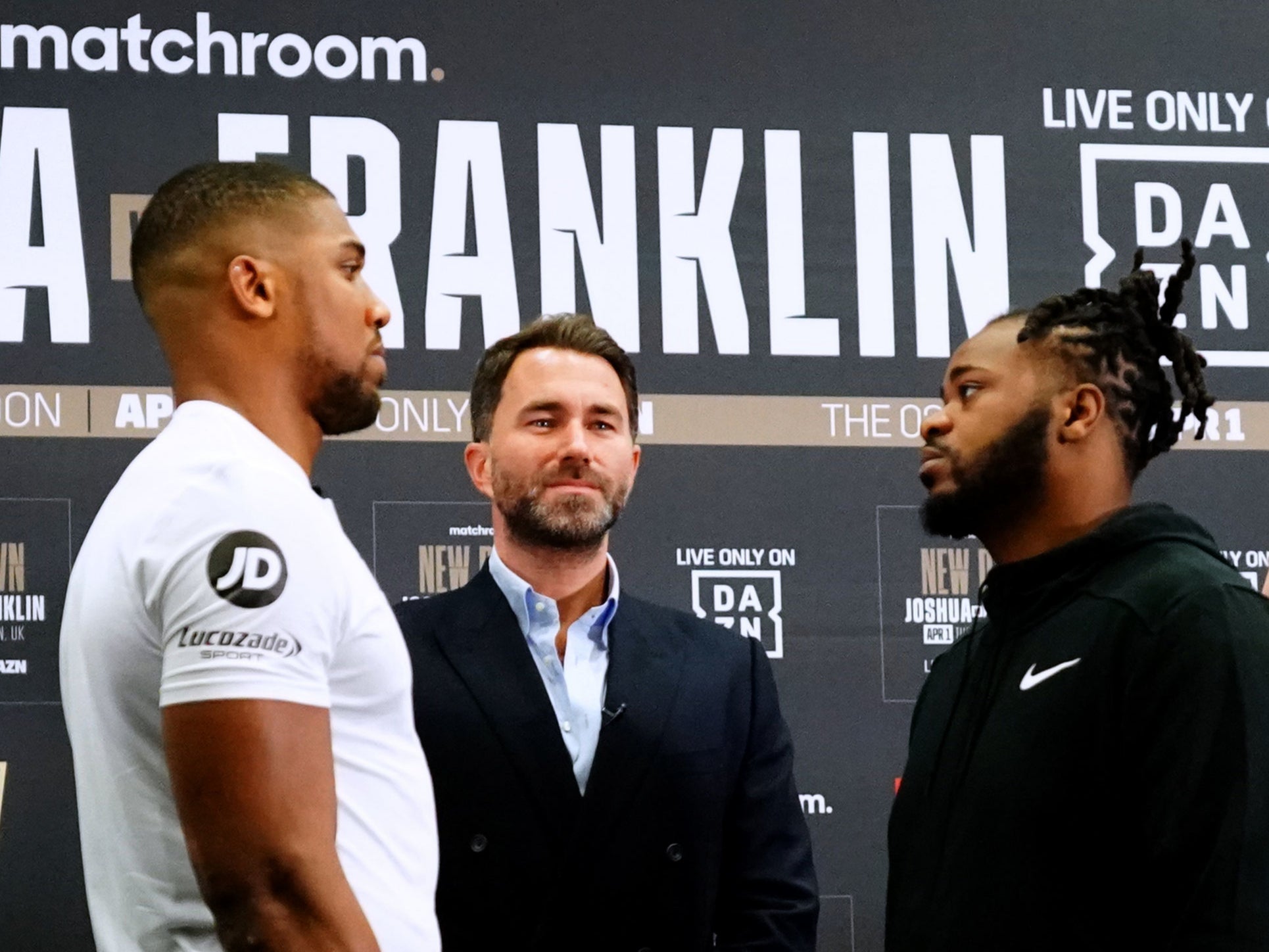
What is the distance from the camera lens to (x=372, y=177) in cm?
316

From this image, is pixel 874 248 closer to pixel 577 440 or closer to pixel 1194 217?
pixel 1194 217

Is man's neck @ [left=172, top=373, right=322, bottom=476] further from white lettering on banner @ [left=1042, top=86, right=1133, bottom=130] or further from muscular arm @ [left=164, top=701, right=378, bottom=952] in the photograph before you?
white lettering on banner @ [left=1042, top=86, right=1133, bottom=130]

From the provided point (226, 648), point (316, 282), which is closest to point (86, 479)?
point (316, 282)

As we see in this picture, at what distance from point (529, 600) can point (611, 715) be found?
0.21m

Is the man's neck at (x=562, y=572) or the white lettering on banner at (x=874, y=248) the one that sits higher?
the white lettering on banner at (x=874, y=248)

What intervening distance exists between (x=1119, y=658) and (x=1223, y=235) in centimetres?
181

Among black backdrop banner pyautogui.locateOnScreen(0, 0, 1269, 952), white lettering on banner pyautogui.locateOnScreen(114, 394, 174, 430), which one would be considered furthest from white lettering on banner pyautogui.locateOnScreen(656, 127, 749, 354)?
white lettering on banner pyautogui.locateOnScreen(114, 394, 174, 430)

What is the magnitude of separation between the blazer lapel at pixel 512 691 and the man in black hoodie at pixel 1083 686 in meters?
0.47

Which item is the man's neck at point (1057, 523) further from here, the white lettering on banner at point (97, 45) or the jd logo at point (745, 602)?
the white lettering on banner at point (97, 45)

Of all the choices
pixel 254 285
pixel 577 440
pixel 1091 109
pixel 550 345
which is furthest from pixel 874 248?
pixel 254 285

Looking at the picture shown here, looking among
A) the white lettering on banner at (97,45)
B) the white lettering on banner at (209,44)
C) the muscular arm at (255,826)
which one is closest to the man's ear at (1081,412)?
the muscular arm at (255,826)

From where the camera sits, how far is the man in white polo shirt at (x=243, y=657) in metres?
1.36

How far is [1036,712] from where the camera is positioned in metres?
1.95

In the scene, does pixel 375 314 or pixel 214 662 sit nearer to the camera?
pixel 214 662
